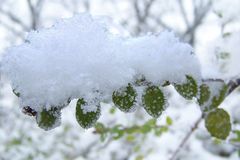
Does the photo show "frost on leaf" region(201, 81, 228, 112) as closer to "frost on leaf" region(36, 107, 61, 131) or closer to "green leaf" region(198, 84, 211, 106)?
"green leaf" region(198, 84, 211, 106)

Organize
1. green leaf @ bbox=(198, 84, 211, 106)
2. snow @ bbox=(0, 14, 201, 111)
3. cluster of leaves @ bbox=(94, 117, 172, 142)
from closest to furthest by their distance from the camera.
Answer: snow @ bbox=(0, 14, 201, 111)
green leaf @ bbox=(198, 84, 211, 106)
cluster of leaves @ bbox=(94, 117, 172, 142)

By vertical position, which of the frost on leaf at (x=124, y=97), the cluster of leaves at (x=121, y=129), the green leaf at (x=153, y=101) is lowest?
the green leaf at (x=153, y=101)

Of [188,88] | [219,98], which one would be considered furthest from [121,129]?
[188,88]

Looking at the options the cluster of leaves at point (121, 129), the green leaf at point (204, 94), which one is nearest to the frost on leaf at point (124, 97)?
the green leaf at point (204, 94)

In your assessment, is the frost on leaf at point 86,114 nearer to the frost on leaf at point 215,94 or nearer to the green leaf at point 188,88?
the green leaf at point 188,88

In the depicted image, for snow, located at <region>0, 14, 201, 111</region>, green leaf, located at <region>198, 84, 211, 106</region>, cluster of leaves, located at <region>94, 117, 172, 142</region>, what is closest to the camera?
snow, located at <region>0, 14, 201, 111</region>

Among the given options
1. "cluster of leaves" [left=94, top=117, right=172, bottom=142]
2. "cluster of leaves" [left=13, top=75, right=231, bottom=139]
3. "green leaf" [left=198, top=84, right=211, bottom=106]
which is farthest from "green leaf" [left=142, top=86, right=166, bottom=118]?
"cluster of leaves" [left=94, top=117, right=172, bottom=142]
